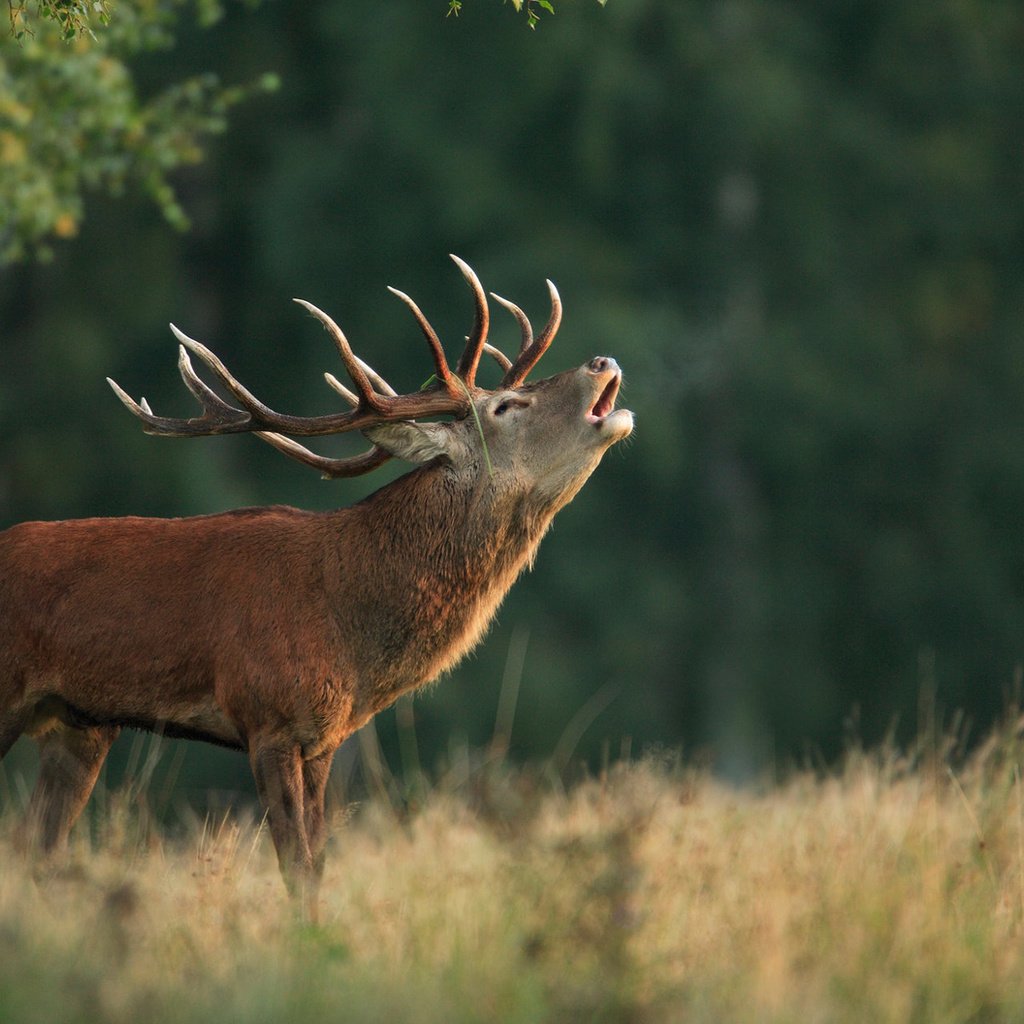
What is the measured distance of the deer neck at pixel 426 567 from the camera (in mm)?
6109

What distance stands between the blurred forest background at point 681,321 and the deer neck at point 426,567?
1260 centimetres

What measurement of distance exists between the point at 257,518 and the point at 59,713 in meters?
0.86

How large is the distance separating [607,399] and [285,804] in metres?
1.72

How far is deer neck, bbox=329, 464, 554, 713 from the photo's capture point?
611 cm

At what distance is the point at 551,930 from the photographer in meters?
4.54

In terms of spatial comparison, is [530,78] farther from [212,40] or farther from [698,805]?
[698,805]

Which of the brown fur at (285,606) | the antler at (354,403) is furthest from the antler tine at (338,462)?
the brown fur at (285,606)

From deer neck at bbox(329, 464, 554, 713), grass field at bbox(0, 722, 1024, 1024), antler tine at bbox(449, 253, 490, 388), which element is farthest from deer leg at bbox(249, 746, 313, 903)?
antler tine at bbox(449, 253, 490, 388)

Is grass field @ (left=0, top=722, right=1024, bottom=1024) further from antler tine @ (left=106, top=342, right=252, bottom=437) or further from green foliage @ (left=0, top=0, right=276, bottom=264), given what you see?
green foliage @ (left=0, top=0, right=276, bottom=264)

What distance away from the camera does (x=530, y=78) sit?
2017 centimetres

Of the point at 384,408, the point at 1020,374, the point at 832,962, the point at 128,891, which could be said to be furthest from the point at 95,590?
the point at 1020,374

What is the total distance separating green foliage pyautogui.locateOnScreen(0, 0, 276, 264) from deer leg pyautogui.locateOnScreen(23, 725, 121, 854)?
3576 millimetres

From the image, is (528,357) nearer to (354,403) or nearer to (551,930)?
(354,403)

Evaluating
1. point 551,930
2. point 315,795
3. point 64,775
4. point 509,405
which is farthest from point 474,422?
point 551,930
